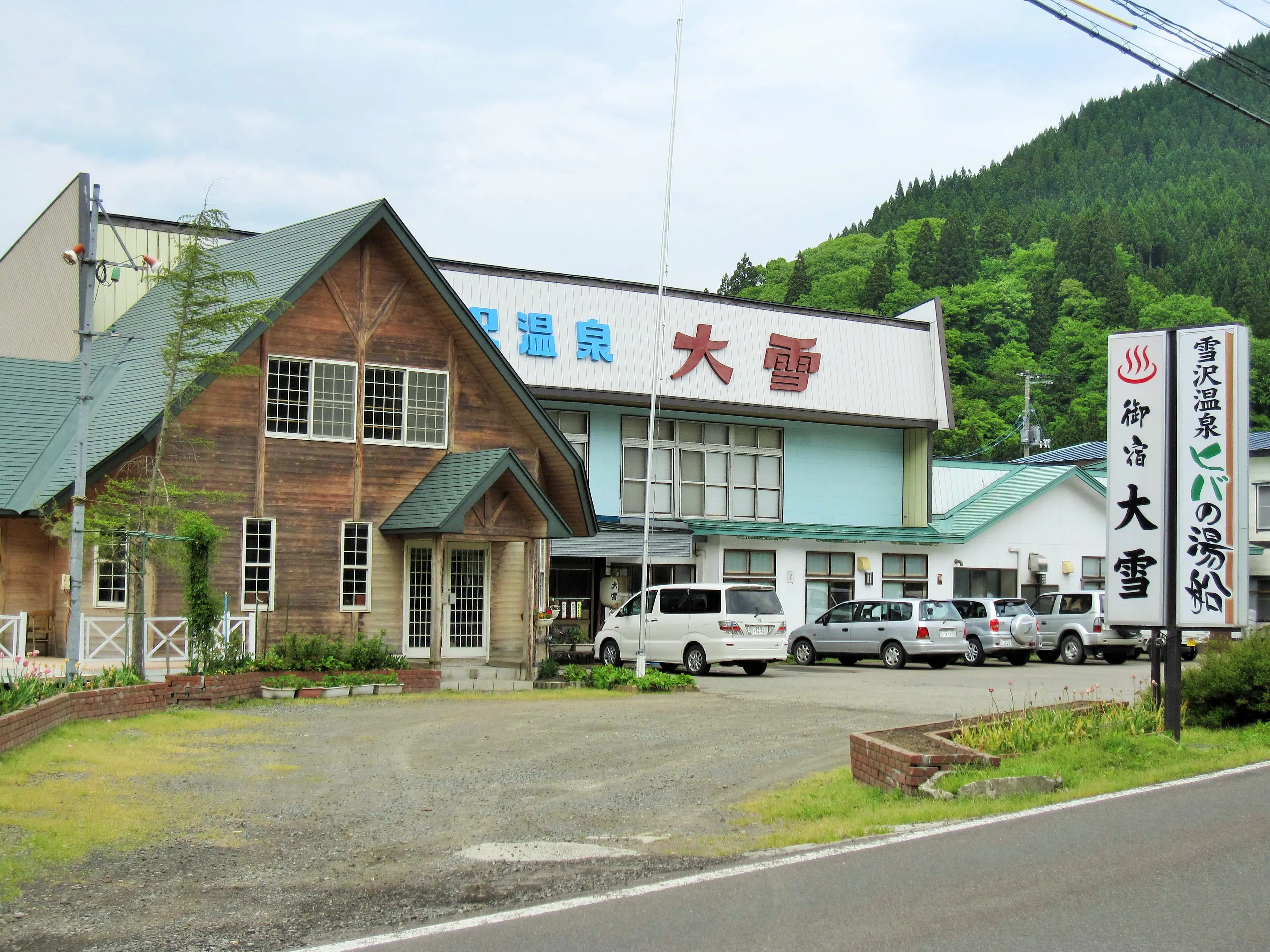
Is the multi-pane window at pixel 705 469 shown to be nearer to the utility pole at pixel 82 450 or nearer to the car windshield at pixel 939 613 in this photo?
the car windshield at pixel 939 613

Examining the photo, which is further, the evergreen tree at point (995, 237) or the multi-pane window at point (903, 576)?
the evergreen tree at point (995, 237)

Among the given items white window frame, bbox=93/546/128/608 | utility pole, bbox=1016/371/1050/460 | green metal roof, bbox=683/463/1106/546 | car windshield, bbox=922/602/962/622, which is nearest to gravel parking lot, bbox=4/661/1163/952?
white window frame, bbox=93/546/128/608

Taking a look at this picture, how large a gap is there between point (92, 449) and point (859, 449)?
75.2ft

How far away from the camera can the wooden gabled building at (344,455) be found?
2117 centimetres

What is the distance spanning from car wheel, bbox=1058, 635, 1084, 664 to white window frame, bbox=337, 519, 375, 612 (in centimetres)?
1889

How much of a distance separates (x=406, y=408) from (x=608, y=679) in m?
6.12

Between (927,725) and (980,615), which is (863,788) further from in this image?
(980,615)

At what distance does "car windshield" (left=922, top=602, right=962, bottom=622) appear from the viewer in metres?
29.7

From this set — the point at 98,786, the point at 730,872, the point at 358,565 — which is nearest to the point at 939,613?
the point at 358,565

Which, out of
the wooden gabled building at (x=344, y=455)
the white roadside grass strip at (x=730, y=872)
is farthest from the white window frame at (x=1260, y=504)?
the white roadside grass strip at (x=730, y=872)

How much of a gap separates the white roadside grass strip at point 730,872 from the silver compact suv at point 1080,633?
2196 centimetres

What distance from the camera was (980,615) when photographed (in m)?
31.8

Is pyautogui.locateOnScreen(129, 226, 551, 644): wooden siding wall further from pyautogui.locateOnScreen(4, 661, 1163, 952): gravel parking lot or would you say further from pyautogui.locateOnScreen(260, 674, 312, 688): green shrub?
pyautogui.locateOnScreen(4, 661, 1163, 952): gravel parking lot

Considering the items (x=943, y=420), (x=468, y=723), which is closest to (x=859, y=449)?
(x=943, y=420)
